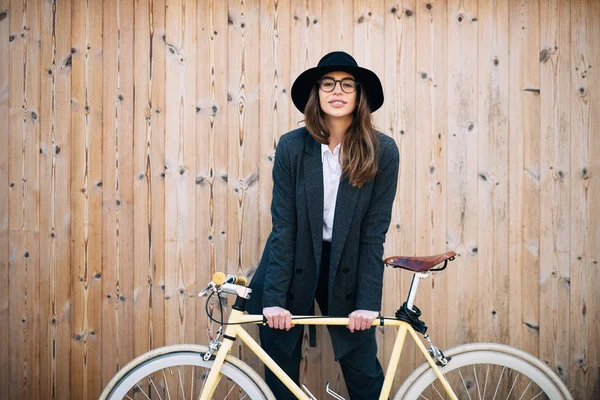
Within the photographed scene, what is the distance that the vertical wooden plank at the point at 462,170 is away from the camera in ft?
10.5

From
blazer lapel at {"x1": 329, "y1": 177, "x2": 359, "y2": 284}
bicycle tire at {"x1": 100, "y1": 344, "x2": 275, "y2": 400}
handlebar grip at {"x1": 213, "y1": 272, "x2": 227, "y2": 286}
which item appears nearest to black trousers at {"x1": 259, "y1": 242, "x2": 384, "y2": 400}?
blazer lapel at {"x1": 329, "y1": 177, "x2": 359, "y2": 284}

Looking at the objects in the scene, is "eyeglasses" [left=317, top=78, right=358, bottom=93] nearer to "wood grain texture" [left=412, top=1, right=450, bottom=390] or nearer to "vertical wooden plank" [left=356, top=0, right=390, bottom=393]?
"vertical wooden plank" [left=356, top=0, right=390, bottom=393]

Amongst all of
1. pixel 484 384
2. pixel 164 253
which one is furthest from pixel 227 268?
pixel 484 384

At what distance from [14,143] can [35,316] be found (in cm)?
110

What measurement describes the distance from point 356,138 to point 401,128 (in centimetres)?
76

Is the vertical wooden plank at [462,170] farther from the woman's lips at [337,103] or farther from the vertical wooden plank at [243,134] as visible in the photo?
the vertical wooden plank at [243,134]

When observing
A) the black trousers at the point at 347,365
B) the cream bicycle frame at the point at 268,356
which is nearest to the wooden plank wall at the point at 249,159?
the black trousers at the point at 347,365

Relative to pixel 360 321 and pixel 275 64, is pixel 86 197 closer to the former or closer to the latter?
pixel 275 64

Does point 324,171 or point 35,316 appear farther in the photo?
point 35,316

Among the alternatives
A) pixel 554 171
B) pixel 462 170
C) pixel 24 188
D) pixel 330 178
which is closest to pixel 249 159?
pixel 330 178

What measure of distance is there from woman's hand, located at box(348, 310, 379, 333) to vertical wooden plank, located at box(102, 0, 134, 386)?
1.51 m

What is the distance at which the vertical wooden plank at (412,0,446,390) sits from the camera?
3189 mm

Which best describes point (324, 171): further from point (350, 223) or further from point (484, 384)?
point (484, 384)

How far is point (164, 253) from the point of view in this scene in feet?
10.5
